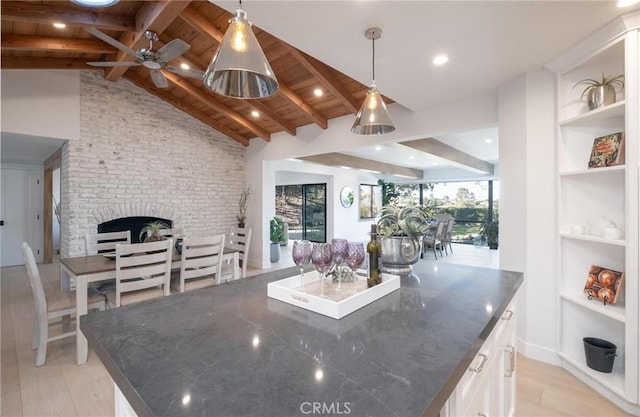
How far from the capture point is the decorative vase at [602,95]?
2.11 meters

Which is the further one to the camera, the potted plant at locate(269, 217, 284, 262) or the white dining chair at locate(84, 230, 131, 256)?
the potted plant at locate(269, 217, 284, 262)

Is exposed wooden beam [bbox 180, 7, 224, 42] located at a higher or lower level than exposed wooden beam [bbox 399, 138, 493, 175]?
higher

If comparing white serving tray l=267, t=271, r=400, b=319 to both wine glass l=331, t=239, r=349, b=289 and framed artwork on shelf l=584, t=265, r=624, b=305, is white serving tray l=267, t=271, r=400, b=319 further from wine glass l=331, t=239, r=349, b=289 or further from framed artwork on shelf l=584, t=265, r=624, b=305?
framed artwork on shelf l=584, t=265, r=624, b=305

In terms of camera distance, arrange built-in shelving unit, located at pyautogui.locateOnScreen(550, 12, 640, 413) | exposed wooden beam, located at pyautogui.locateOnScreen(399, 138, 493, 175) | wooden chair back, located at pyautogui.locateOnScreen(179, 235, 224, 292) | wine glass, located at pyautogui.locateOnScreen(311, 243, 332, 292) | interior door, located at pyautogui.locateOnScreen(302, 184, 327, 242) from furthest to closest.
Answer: interior door, located at pyautogui.locateOnScreen(302, 184, 327, 242) < exposed wooden beam, located at pyautogui.locateOnScreen(399, 138, 493, 175) < wooden chair back, located at pyautogui.locateOnScreen(179, 235, 224, 292) < built-in shelving unit, located at pyautogui.locateOnScreen(550, 12, 640, 413) < wine glass, located at pyautogui.locateOnScreen(311, 243, 332, 292)

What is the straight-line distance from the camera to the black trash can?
2092 millimetres

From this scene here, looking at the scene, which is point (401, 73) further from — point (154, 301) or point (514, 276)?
point (154, 301)

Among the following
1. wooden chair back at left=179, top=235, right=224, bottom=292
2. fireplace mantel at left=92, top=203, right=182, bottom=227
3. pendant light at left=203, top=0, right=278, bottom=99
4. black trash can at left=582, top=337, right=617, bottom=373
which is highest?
pendant light at left=203, top=0, right=278, bottom=99

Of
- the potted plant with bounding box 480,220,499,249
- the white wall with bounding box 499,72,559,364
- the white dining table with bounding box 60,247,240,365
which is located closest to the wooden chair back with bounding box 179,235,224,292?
the white dining table with bounding box 60,247,240,365

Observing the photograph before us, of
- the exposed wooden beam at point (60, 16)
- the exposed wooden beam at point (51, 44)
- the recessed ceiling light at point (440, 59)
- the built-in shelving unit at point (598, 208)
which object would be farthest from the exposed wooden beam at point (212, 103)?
the built-in shelving unit at point (598, 208)

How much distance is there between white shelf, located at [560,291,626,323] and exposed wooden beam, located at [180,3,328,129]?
10.7 feet

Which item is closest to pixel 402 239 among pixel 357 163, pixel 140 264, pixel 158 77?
pixel 140 264

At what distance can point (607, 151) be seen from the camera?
215cm

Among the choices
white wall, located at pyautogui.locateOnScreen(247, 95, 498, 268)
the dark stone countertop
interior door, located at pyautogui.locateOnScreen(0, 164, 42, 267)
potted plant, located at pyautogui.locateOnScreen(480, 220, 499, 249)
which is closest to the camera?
the dark stone countertop

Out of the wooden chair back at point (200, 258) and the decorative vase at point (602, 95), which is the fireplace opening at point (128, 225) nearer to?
the wooden chair back at point (200, 258)
